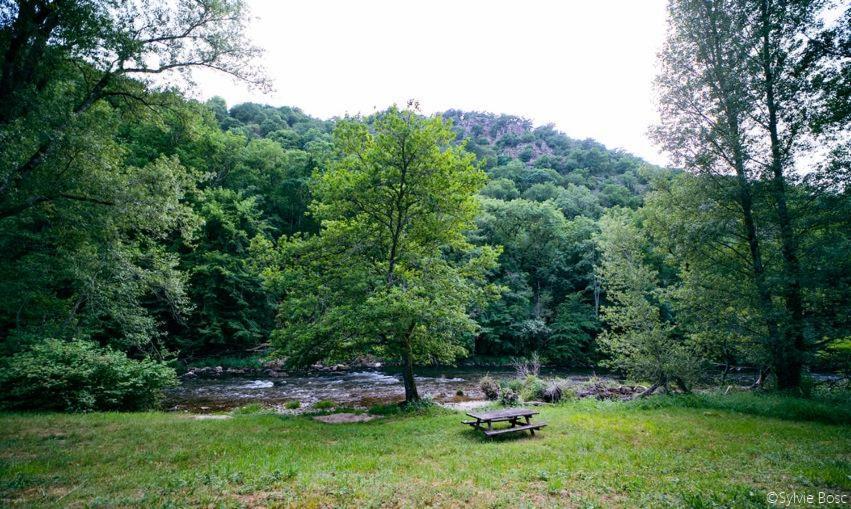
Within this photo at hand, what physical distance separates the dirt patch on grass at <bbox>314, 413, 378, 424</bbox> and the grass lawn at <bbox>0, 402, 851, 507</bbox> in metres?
1.14

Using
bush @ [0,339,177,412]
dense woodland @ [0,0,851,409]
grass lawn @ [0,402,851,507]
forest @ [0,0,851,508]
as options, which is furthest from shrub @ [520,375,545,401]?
bush @ [0,339,177,412]

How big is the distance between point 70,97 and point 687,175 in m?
20.6

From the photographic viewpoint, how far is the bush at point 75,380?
39.0 ft

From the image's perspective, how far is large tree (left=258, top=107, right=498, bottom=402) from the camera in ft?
43.7

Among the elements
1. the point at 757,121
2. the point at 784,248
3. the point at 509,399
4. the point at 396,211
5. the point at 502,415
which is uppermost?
the point at 757,121

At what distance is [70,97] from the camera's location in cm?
983

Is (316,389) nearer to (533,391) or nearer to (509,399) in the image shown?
(509,399)

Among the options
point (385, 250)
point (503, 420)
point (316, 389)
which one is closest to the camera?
point (503, 420)

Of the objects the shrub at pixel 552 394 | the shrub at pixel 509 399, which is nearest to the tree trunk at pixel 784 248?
the shrub at pixel 552 394

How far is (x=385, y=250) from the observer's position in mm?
15266

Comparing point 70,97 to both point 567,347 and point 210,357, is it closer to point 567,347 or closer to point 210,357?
point 210,357

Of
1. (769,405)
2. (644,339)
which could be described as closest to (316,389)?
(644,339)

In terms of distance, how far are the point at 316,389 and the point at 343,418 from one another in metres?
9.60

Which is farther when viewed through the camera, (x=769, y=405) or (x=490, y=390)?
(x=490, y=390)
